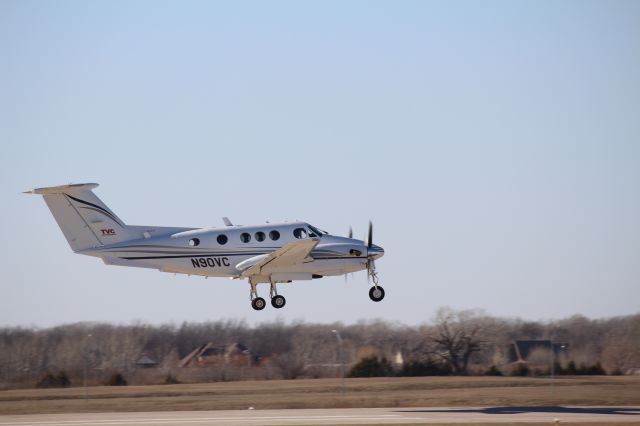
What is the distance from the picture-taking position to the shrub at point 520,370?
7700cm

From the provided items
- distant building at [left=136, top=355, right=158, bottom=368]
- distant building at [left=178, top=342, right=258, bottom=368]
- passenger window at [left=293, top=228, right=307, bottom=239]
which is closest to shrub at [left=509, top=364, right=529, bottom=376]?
distant building at [left=178, top=342, right=258, bottom=368]

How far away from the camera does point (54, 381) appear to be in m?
76.3

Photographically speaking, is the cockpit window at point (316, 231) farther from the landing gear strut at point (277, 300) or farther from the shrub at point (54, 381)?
the shrub at point (54, 381)

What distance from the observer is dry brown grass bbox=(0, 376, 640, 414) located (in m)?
58.4

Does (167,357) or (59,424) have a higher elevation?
(167,357)

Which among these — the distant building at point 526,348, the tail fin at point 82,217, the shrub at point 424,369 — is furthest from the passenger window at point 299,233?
the distant building at point 526,348

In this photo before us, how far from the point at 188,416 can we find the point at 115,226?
1012 cm

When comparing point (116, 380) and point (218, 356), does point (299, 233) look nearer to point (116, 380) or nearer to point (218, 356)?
point (116, 380)

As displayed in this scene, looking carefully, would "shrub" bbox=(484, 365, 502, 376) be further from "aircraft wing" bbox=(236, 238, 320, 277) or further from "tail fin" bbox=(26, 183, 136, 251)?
"tail fin" bbox=(26, 183, 136, 251)

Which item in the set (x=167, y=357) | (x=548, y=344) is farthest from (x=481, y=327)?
(x=167, y=357)

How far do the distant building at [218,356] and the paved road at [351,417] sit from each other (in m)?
26.5

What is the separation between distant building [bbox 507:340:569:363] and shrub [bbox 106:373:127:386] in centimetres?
2922

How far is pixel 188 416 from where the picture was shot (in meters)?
53.9

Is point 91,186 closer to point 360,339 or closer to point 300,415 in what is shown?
point 300,415
